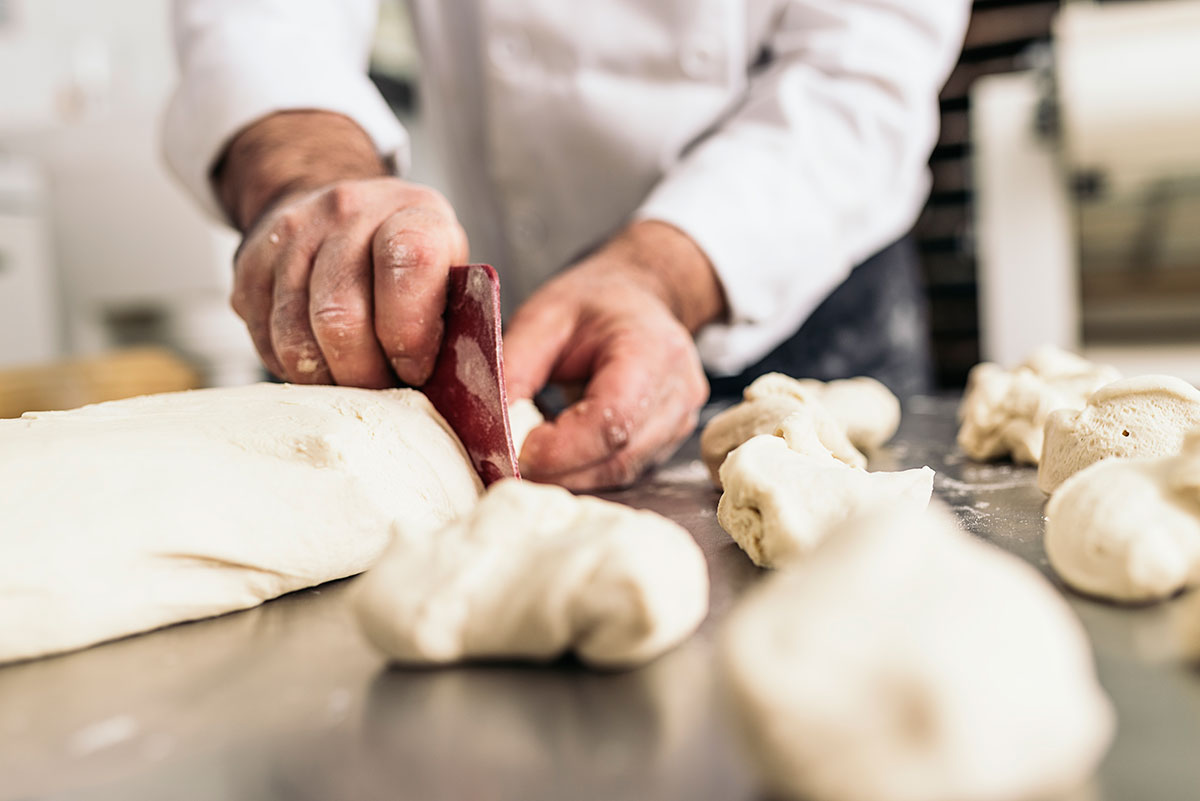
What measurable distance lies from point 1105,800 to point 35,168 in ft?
13.1

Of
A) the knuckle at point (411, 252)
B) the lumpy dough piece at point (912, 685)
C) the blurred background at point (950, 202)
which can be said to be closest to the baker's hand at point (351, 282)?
the knuckle at point (411, 252)

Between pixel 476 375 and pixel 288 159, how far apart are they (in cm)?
Result: 66

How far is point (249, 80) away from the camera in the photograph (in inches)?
61.6

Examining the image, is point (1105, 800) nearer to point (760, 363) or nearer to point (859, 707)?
point (859, 707)

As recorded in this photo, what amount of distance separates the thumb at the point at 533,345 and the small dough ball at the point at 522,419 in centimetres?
1

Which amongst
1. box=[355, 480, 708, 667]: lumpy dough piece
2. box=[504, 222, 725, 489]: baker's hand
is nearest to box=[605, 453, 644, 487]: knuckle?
box=[504, 222, 725, 489]: baker's hand

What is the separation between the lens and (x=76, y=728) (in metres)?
0.57

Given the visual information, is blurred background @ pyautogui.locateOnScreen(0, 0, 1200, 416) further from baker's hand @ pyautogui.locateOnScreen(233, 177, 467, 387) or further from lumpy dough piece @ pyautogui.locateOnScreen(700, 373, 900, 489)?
baker's hand @ pyautogui.locateOnScreen(233, 177, 467, 387)

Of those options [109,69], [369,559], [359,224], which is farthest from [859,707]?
[109,69]

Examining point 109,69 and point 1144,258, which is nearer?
point 1144,258

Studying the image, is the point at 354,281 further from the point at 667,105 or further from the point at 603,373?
the point at 667,105

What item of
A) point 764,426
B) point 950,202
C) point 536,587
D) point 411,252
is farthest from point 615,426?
point 950,202

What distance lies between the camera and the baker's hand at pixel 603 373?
1098 millimetres

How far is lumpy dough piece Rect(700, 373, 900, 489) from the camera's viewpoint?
1.02 m
